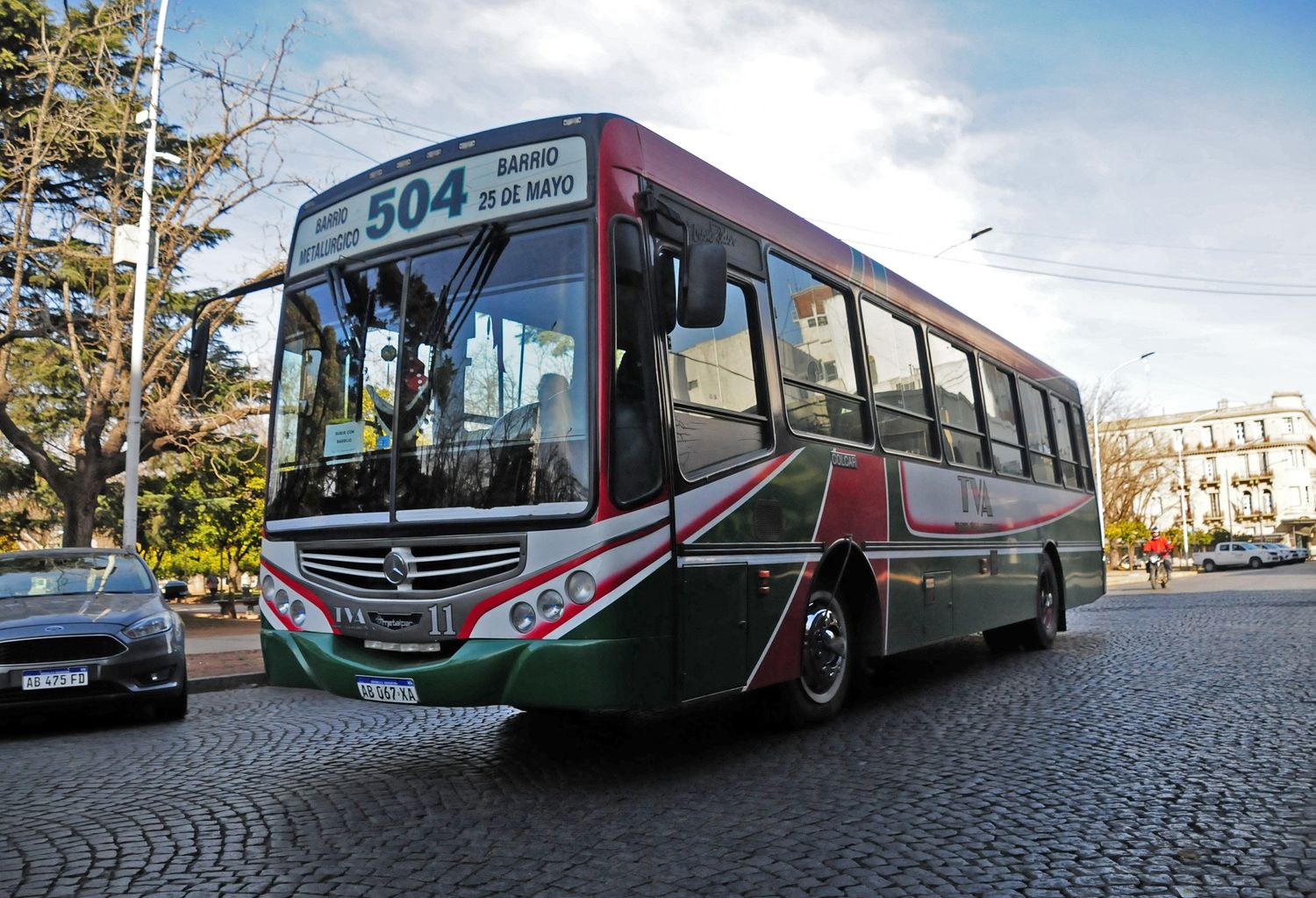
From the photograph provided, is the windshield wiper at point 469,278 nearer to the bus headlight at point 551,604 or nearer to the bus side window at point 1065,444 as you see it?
the bus headlight at point 551,604

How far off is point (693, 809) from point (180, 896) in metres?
2.20

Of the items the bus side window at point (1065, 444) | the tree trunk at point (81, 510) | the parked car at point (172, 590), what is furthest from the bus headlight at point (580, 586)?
the tree trunk at point (81, 510)

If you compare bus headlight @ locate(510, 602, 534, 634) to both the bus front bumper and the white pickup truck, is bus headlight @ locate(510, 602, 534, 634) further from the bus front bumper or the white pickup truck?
the white pickup truck

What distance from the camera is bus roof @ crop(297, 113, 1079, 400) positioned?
5871 millimetres

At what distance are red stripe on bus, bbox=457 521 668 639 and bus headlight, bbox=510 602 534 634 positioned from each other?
0.14ft

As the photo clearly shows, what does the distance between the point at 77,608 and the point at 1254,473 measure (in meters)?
117

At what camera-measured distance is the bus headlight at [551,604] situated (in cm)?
531

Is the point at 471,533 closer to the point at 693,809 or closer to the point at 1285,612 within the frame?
the point at 693,809

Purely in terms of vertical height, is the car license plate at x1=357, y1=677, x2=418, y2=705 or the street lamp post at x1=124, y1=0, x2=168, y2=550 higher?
the street lamp post at x1=124, y1=0, x2=168, y2=550

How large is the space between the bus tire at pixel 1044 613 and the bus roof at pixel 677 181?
422 centimetres

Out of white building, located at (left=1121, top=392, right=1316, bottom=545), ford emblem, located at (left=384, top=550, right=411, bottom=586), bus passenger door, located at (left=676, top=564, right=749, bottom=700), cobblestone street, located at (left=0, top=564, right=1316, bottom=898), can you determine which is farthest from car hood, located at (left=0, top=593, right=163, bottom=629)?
white building, located at (left=1121, top=392, right=1316, bottom=545)

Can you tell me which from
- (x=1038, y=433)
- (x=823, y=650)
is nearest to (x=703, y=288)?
(x=823, y=650)

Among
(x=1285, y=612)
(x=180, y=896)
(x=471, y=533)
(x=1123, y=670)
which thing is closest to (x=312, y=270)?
(x=471, y=533)

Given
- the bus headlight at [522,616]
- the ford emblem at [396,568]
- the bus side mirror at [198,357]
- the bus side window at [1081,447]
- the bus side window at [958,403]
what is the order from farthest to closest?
the bus side window at [1081,447], the bus side window at [958,403], the bus side mirror at [198,357], the ford emblem at [396,568], the bus headlight at [522,616]
